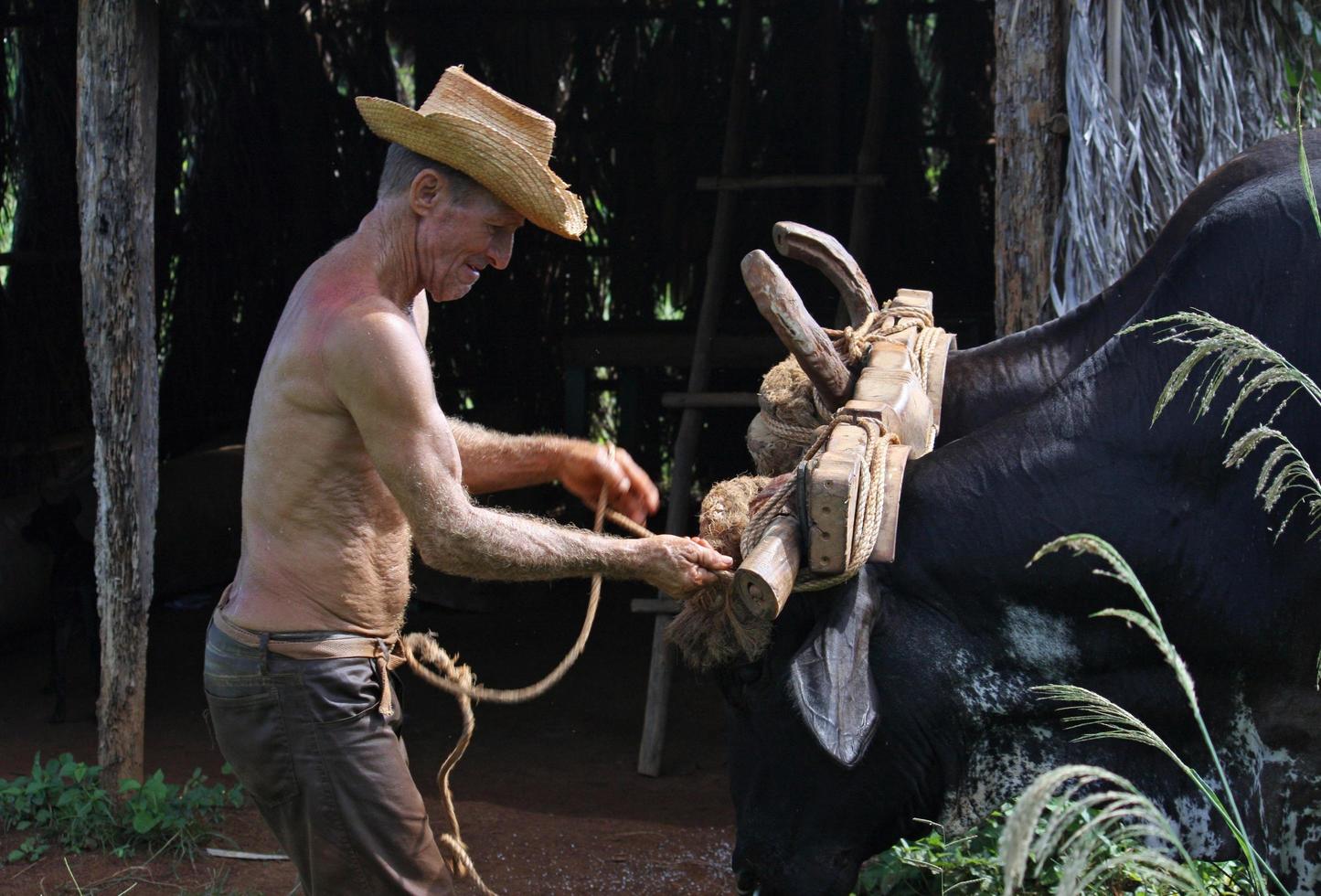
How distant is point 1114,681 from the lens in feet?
7.85

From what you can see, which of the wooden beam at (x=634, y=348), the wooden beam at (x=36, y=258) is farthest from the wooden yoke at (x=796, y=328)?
the wooden beam at (x=36, y=258)

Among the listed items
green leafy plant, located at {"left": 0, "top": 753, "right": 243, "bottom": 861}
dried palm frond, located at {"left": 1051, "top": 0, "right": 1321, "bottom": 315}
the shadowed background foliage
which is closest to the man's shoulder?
dried palm frond, located at {"left": 1051, "top": 0, "right": 1321, "bottom": 315}

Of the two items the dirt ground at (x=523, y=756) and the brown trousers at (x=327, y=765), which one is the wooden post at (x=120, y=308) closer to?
the dirt ground at (x=523, y=756)

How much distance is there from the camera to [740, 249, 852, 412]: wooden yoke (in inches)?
104

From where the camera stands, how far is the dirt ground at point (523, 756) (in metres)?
4.73

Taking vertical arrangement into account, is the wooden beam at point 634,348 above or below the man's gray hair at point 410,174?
below

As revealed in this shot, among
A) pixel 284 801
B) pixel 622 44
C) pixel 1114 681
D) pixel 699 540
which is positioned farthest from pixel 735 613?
pixel 622 44

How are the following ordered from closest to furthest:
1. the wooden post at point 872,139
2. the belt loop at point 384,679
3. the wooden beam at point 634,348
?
the belt loop at point 384,679 → the wooden post at point 872,139 → the wooden beam at point 634,348

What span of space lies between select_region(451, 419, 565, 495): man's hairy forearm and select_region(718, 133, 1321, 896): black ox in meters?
0.71

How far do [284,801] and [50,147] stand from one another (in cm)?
630

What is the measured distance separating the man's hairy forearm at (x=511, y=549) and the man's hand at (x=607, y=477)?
39 centimetres

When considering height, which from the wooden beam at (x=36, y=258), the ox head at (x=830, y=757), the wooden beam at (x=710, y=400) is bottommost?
the ox head at (x=830, y=757)

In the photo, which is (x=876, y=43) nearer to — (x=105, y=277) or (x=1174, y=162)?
A: (x=1174, y=162)

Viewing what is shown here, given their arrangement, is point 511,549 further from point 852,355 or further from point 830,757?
point 852,355
